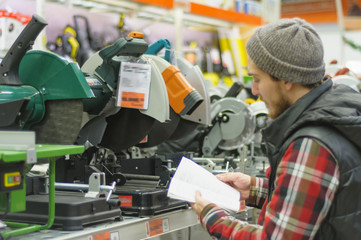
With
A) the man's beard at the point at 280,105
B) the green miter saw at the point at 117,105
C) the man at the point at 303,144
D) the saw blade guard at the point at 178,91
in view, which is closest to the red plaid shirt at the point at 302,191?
the man at the point at 303,144

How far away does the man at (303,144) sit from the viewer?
149cm

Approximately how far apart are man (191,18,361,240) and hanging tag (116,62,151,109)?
69 centimetres

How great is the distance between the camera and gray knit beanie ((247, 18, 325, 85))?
1.57 metres

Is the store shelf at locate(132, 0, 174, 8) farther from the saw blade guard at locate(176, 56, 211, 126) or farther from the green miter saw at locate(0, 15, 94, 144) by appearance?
the green miter saw at locate(0, 15, 94, 144)

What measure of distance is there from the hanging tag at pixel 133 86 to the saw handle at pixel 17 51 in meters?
0.47

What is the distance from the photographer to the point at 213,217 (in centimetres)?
168

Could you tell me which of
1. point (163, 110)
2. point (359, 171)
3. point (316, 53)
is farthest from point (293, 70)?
point (163, 110)

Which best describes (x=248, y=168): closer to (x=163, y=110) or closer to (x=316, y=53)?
(x=163, y=110)

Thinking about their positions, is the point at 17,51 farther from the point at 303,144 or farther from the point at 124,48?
the point at 303,144

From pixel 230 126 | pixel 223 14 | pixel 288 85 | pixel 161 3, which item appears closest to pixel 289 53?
pixel 288 85

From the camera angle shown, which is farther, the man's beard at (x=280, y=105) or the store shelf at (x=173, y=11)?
the store shelf at (x=173, y=11)

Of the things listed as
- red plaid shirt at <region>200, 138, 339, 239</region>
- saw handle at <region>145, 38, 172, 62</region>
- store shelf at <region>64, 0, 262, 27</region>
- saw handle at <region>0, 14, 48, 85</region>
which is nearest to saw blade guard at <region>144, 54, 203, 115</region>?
saw handle at <region>145, 38, 172, 62</region>

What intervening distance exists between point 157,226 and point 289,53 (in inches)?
34.0

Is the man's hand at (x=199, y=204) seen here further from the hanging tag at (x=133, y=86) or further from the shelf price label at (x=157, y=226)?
the hanging tag at (x=133, y=86)
